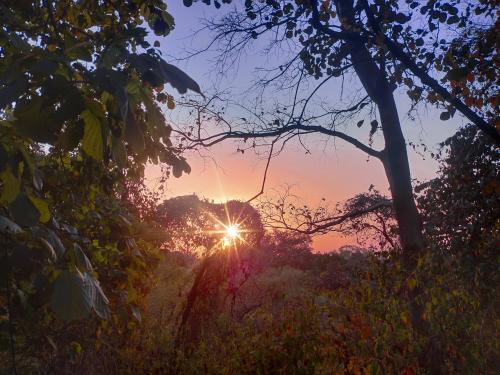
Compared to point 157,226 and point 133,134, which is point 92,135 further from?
point 157,226

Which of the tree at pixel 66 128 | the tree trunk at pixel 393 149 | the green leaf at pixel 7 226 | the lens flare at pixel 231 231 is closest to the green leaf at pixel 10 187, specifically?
the tree at pixel 66 128

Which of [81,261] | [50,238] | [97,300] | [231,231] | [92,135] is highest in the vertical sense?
[231,231]

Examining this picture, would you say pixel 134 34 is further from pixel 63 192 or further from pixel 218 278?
pixel 218 278

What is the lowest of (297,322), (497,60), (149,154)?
(297,322)

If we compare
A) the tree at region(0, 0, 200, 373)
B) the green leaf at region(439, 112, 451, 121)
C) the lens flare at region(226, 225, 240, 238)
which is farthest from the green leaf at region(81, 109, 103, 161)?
the lens flare at region(226, 225, 240, 238)

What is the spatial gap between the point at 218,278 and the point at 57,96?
659cm

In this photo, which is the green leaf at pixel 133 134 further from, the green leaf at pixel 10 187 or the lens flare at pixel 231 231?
the lens flare at pixel 231 231

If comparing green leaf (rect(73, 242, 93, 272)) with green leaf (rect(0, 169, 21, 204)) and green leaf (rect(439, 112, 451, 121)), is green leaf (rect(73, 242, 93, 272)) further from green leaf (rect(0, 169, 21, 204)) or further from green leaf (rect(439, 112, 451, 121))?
green leaf (rect(439, 112, 451, 121))

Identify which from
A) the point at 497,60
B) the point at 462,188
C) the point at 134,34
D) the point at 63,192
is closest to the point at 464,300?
the point at 497,60

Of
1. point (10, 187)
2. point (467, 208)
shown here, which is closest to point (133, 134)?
point (10, 187)

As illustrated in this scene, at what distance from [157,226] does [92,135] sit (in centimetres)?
392

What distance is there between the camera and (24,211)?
120cm

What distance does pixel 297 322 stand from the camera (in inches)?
195

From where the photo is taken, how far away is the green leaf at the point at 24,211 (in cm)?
118
